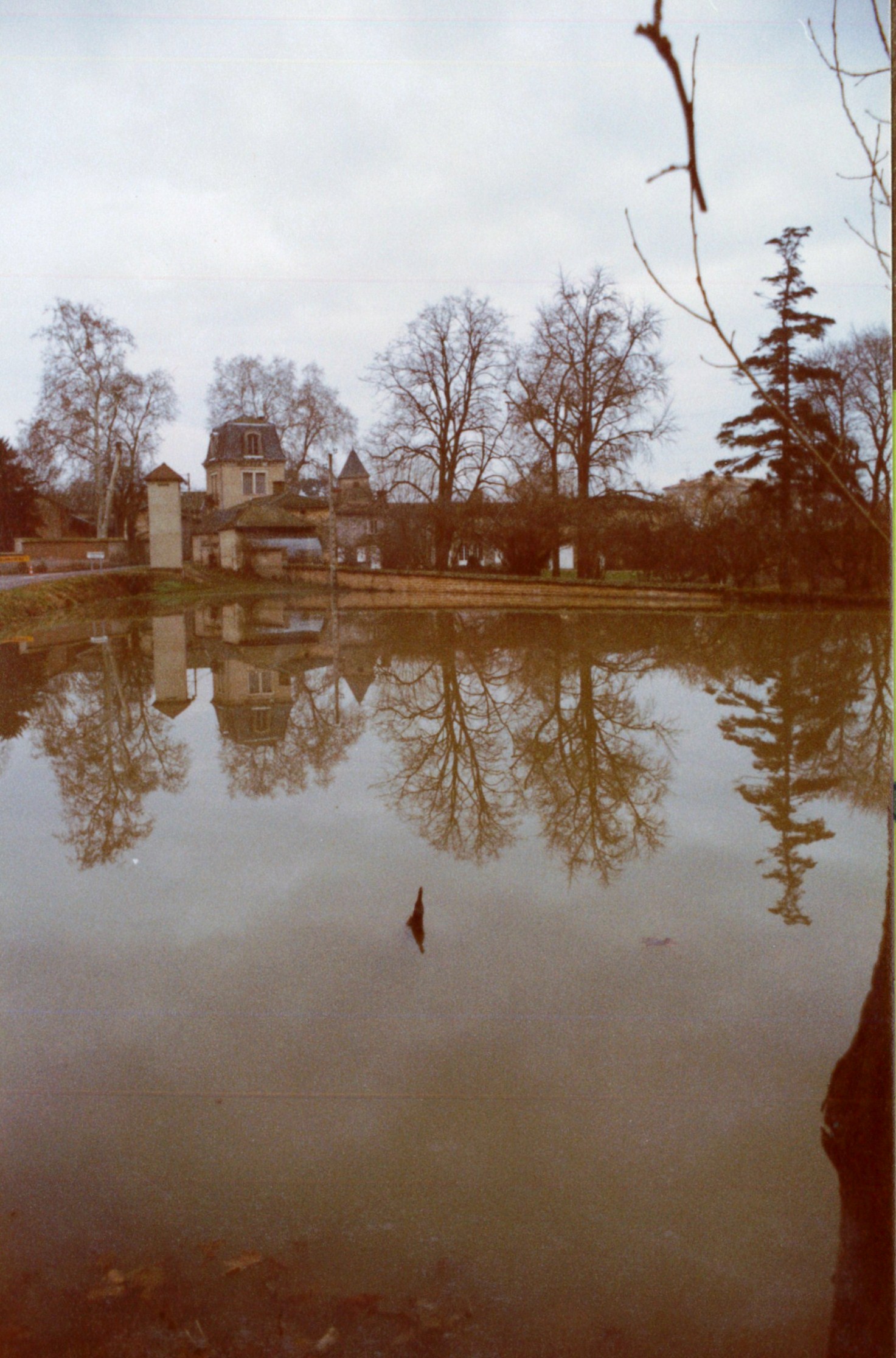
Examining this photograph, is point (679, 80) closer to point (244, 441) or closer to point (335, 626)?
point (335, 626)

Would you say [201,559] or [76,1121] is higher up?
[201,559]

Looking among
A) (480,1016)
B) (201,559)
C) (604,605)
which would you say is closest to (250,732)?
(480,1016)

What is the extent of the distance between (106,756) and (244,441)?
53159 millimetres

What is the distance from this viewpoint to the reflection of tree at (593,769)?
6.73m

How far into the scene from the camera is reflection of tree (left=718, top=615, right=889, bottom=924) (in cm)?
684

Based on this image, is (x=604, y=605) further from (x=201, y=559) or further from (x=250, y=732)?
(x=201, y=559)

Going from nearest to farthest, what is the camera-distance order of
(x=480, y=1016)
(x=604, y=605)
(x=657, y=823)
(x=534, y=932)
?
(x=480, y=1016) → (x=534, y=932) → (x=657, y=823) → (x=604, y=605)

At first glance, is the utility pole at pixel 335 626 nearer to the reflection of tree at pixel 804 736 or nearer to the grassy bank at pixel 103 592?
the grassy bank at pixel 103 592

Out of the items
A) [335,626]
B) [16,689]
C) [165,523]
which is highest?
[165,523]

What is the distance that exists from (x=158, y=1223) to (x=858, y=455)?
2911 millimetres

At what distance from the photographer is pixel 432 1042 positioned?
3.95m

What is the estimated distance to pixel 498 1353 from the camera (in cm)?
246

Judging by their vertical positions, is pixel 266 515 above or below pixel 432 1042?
above

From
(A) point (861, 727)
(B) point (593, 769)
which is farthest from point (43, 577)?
(A) point (861, 727)
